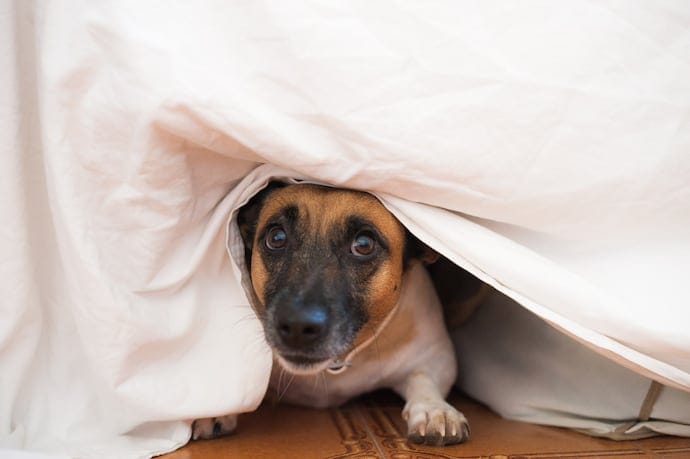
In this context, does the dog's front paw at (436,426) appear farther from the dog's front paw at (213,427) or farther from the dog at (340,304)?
the dog's front paw at (213,427)

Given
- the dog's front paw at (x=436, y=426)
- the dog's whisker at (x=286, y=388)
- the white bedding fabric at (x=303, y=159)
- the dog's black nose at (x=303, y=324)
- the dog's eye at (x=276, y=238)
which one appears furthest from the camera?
the dog's whisker at (x=286, y=388)

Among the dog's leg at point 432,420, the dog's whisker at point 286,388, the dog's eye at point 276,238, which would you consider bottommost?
the dog's whisker at point 286,388

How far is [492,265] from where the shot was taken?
4.17 ft

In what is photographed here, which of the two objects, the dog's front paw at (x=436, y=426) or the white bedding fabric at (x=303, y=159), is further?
the dog's front paw at (x=436, y=426)

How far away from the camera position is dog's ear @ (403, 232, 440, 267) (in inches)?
66.3

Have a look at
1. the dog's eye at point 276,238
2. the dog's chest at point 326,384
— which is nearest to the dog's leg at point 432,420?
the dog's chest at point 326,384

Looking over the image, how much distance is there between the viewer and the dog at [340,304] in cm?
144

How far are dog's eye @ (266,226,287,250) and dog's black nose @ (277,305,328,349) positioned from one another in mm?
245

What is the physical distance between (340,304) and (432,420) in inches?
12.8

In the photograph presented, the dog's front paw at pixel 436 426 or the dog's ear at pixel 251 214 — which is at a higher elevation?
the dog's ear at pixel 251 214

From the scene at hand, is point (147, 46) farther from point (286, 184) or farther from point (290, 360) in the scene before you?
point (290, 360)

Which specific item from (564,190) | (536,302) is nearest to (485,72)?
(564,190)

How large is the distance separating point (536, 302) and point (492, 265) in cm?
11

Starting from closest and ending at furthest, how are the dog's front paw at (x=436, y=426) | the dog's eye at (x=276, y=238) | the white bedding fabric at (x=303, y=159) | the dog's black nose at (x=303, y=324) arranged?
1. the white bedding fabric at (x=303, y=159)
2. the dog's black nose at (x=303, y=324)
3. the dog's front paw at (x=436, y=426)
4. the dog's eye at (x=276, y=238)
